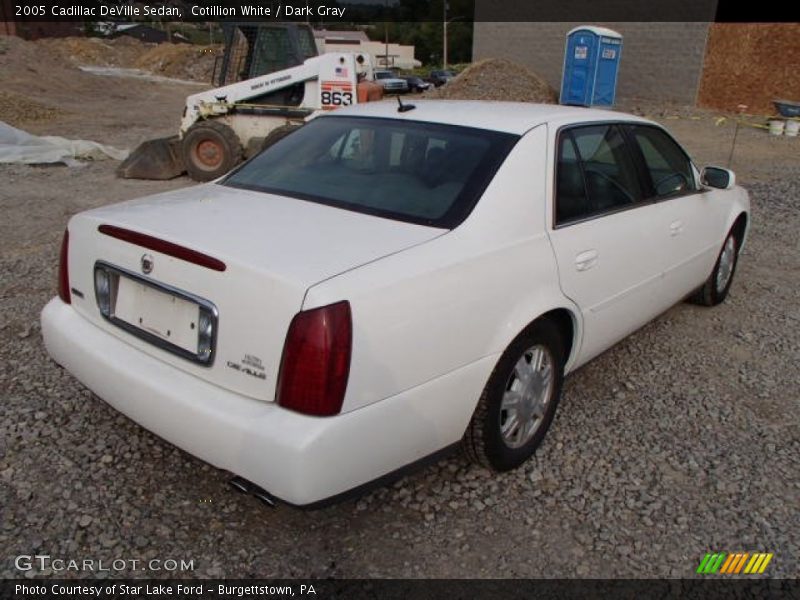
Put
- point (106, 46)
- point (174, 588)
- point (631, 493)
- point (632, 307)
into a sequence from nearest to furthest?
point (174, 588), point (631, 493), point (632, 307), point (106, 46)

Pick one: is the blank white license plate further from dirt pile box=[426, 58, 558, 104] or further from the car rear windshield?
dirt pile box=[426, 58, 558, 104]

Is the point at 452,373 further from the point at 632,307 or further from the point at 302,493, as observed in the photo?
the point at 632,307

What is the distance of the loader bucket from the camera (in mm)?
9852

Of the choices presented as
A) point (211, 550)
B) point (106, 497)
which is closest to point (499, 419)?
point (211, 550)

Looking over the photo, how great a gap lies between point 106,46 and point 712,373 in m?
58.1

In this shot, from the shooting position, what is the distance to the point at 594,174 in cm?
322

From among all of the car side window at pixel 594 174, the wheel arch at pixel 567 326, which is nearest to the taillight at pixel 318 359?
the wheel arch at pixel 567 326

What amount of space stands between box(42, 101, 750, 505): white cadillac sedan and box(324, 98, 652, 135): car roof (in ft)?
0.05

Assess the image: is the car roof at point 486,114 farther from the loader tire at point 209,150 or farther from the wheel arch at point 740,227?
the loader tire at point 209,150

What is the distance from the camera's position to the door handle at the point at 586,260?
2.93m

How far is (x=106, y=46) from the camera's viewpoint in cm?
5234

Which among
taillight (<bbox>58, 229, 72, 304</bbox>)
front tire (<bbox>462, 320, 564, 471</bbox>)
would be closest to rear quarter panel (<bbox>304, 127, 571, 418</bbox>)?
front tire (<bbox>462, 320, 564, 471</bbox>)

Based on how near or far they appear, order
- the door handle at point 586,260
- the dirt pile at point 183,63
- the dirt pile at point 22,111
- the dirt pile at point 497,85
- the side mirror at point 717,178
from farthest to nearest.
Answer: the dirt pile at point 183,63, the dirt pile at point 497,85, the dirt pile at point 22,111, the side mirror at point 717,178, the door handle at point 586,260

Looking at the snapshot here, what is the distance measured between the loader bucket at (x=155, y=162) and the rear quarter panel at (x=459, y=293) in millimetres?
8350
